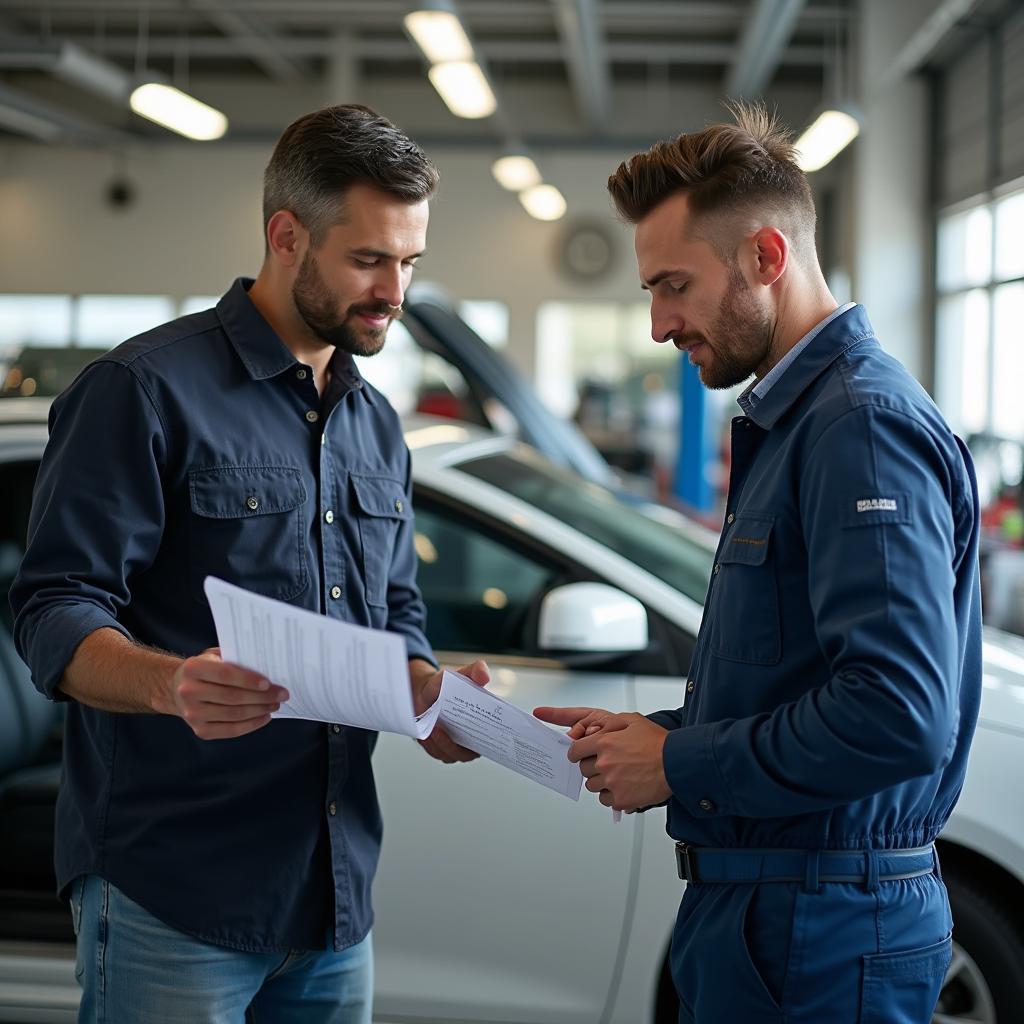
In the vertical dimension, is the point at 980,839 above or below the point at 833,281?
below

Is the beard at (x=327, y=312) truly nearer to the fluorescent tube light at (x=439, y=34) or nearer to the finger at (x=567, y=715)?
the finger at (x=567, y=715)

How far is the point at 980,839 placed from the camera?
228 cm

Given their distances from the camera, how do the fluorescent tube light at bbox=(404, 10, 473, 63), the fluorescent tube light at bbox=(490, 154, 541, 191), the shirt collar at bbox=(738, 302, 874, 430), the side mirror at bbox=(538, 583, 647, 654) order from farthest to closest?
the fluorescent tube light at bbox=(490, 154, 541, 191) → the fluorescent tube light at bbox=(404, 10, 473, 63) → the side mirror at bbox=(538, 583, 647, 654) → the shirt collar at bbox=(738, 302, 874, 430)

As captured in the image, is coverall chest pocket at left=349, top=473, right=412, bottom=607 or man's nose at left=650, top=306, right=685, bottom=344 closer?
man's nose at left=650, top=306, right=685, bottom=344

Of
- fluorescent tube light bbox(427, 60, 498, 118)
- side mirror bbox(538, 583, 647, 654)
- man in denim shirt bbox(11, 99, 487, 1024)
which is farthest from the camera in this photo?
fluorescent tube light bbox(427, 60, 498, 118)

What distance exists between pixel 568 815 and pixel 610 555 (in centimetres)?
50

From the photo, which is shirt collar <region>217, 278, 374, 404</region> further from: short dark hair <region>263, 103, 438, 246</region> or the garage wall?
the garage wall

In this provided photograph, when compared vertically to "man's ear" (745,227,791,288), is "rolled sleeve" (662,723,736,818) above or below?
below

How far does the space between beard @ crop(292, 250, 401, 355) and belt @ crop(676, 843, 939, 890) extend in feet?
2.62

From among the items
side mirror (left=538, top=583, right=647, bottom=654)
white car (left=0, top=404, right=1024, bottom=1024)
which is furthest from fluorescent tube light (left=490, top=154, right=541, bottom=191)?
side mirror (left=538, top=583, right=647, bottom=654)

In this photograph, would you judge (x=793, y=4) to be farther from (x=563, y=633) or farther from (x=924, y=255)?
(x=563, y=633)

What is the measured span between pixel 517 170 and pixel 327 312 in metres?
10.3

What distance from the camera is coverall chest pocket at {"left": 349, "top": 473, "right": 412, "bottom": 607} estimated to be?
68.9 inches

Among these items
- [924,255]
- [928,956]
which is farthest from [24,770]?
[924,255]
